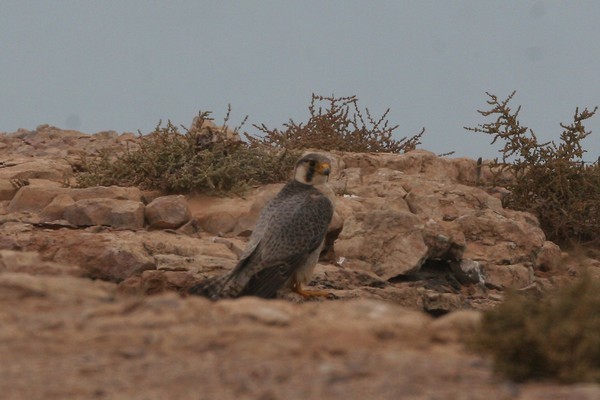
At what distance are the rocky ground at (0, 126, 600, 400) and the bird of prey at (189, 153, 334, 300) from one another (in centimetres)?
44

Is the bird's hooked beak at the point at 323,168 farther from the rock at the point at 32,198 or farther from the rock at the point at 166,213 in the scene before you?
the rock at the point at 32,198

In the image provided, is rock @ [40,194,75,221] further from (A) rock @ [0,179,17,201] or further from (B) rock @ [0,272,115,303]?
(B) rock @ [0,272,115,303]

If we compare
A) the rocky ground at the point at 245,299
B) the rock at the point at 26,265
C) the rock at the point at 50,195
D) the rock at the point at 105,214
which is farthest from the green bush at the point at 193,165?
the rock at the point at 26,265

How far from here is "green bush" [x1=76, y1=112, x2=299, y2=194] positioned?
1278 centimetres

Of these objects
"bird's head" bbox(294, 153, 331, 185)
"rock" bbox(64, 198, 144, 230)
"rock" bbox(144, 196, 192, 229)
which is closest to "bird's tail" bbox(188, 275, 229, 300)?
"bird's head" bbox(294, 153, 331, 185)

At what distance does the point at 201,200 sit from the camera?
498 inches

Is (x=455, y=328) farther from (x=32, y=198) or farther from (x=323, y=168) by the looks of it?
(x=32, y=198)

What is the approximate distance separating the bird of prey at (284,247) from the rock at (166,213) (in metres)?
1.90

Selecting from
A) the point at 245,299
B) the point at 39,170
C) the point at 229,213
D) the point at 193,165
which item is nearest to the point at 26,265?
the point at 245,299

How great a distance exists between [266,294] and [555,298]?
3.95 m

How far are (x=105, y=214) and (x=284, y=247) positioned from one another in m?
2.87

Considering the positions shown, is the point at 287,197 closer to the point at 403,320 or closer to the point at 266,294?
the point at 266,294

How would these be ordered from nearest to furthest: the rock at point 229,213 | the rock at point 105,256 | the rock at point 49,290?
the rock at point 49,290 < the rock at point 105,256 < the rock at point 229,213

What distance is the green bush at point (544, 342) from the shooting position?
15.5ft
